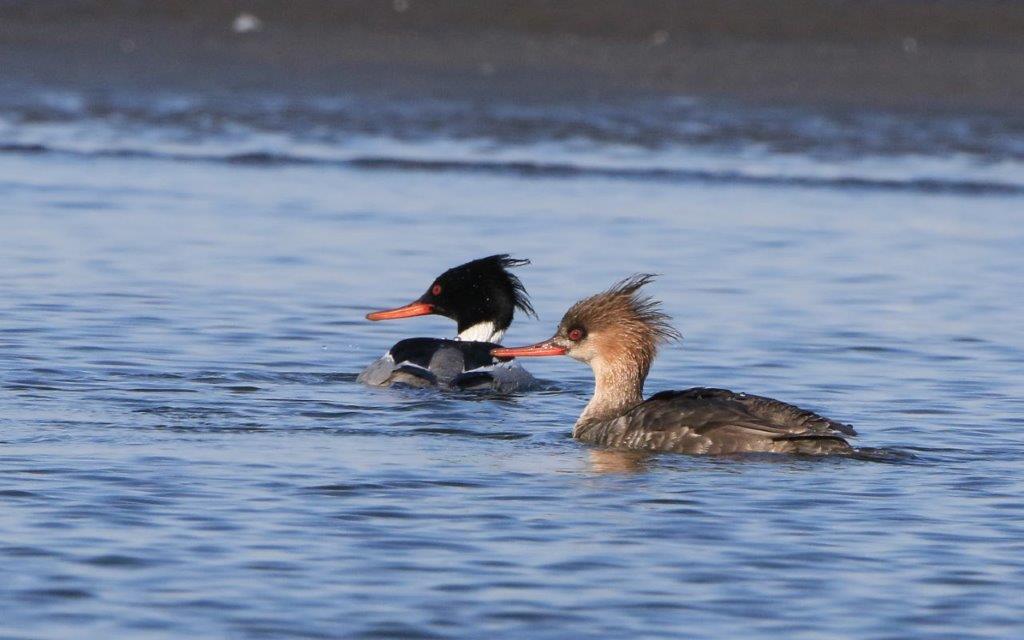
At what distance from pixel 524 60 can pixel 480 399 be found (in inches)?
672

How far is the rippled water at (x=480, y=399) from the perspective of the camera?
7.12 m

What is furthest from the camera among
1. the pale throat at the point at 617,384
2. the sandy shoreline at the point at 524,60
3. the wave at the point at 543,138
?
the sandy shoreline at the point at 524,60

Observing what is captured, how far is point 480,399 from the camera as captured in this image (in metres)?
11.2

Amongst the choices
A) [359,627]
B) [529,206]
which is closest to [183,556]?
[359,627]

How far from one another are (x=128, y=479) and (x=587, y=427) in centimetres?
246

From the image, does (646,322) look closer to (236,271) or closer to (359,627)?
(359,627)

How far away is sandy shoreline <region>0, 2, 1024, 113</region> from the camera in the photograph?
1045 inches

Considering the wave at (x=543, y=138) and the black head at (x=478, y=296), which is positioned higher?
the wave at (x=543, y=138)

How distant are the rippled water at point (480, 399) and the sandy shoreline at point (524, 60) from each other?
133 inches

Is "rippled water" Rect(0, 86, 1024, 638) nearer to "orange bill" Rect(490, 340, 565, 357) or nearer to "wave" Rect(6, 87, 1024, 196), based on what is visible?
"wave" Rect(6, 87, 1024, 196)

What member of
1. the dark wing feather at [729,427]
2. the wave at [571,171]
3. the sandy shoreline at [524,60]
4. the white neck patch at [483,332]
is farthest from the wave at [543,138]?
the dark wing feather at [729,427]

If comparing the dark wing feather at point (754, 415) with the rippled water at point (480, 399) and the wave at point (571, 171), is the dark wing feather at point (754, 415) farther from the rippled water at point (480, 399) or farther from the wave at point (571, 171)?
the wave at point (571, 171)

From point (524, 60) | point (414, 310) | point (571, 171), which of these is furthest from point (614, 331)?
point (524, 60)

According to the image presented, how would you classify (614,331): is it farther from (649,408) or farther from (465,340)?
(465,340)
